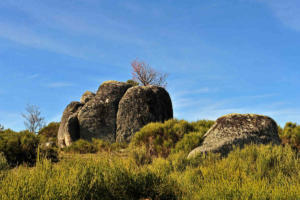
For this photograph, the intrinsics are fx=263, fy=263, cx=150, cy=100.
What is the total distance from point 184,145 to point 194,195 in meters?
6.37

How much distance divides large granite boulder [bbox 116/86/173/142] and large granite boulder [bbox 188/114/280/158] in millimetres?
6716

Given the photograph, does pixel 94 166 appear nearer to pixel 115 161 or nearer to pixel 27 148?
pixel 115 161

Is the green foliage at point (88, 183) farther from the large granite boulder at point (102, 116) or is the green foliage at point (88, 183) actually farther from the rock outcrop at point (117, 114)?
the large granite boulder at point (102, 116)

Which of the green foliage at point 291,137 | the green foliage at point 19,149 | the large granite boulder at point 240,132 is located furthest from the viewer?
the green foliage at point 291,137

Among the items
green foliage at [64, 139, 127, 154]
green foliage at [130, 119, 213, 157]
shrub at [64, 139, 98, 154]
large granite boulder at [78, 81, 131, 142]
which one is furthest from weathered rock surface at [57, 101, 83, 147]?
green foliage at [130, 119, 213, 157]

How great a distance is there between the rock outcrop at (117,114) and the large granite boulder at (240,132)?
6.97 meters

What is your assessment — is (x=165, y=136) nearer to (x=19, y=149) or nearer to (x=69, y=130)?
(x=19, y=149)

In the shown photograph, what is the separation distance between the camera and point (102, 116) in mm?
18547

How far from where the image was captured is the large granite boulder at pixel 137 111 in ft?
56.9

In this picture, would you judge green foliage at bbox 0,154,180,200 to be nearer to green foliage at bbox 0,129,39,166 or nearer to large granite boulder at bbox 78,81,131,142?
green foliage at bbox 0,129,39,166

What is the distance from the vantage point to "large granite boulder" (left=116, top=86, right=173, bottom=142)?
56.9 feet

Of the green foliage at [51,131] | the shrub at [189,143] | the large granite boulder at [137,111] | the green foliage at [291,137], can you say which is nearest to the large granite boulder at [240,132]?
the shrub at [189,143]

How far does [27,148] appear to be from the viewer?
42.1 ft

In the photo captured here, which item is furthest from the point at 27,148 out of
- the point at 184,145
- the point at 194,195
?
the point at 194,195
